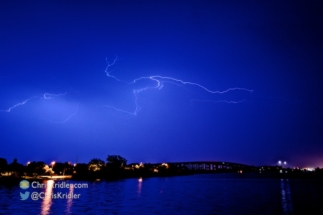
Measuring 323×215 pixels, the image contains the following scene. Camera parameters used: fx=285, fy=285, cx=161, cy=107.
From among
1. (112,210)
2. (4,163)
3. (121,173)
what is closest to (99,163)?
(121,173)

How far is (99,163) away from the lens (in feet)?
534

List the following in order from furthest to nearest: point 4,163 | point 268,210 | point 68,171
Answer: point 68,171 → point 4,163 → point 268,210

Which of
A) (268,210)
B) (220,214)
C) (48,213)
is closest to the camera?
(48,213)

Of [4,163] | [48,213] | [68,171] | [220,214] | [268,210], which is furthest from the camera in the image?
[68,171]

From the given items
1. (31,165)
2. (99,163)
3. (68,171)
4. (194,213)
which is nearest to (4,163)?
(31,165)

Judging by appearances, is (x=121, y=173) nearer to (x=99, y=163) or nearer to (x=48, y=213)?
(x=99, y=163)

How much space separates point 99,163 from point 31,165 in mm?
38810

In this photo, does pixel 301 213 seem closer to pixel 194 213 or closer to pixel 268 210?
pixel 268 210

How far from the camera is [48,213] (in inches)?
1014

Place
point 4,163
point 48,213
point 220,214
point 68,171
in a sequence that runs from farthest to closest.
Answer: point 68,171 → point 4,163 → point 220,214 → point 48,213

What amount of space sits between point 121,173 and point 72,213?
138500mm

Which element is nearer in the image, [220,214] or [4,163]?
[220,214]

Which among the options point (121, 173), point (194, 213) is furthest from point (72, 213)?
point (121, 173)

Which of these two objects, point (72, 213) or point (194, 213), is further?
point (194, 213)
